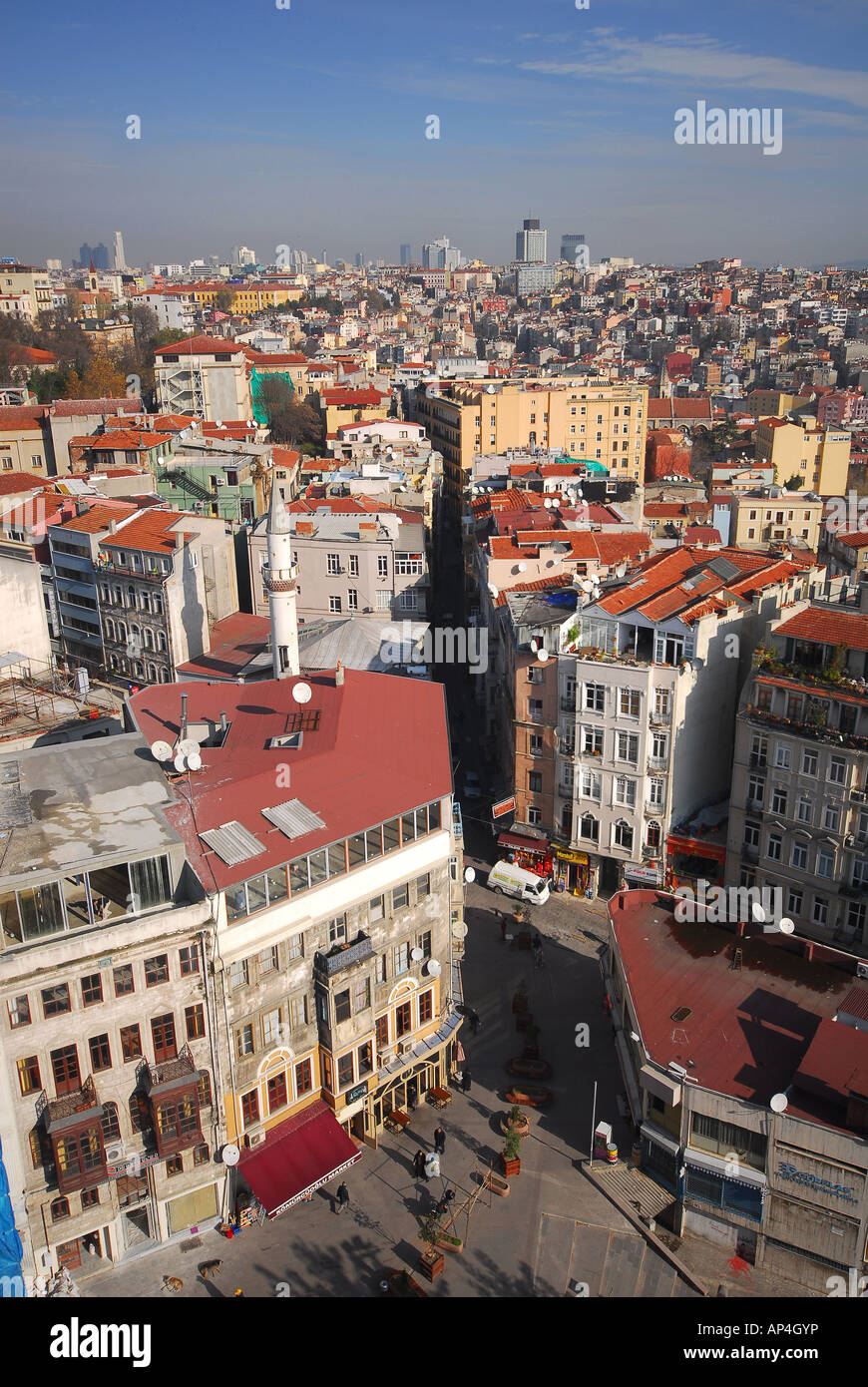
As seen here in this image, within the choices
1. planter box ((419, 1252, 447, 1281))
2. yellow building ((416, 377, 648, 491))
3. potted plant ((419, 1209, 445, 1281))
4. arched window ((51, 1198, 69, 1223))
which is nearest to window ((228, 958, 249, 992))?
arched window ((51, 1198, 69, 1223))

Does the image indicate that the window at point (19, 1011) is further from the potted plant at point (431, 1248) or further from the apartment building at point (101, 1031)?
the potted plant at point (431, 1248)

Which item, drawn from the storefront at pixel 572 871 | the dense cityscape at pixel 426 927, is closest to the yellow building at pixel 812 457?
the dense cityscape at pixel 426 927

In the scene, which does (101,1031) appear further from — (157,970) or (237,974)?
(237,974)

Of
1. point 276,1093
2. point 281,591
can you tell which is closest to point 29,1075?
point 276,1093

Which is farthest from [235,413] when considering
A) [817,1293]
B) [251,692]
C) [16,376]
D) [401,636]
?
[817,1293]

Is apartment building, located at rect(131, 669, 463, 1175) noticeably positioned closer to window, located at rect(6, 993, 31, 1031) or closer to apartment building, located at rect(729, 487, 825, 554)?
window, located at rect(6, 993, 31, 1031)

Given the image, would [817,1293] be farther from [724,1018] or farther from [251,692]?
[251,692]
